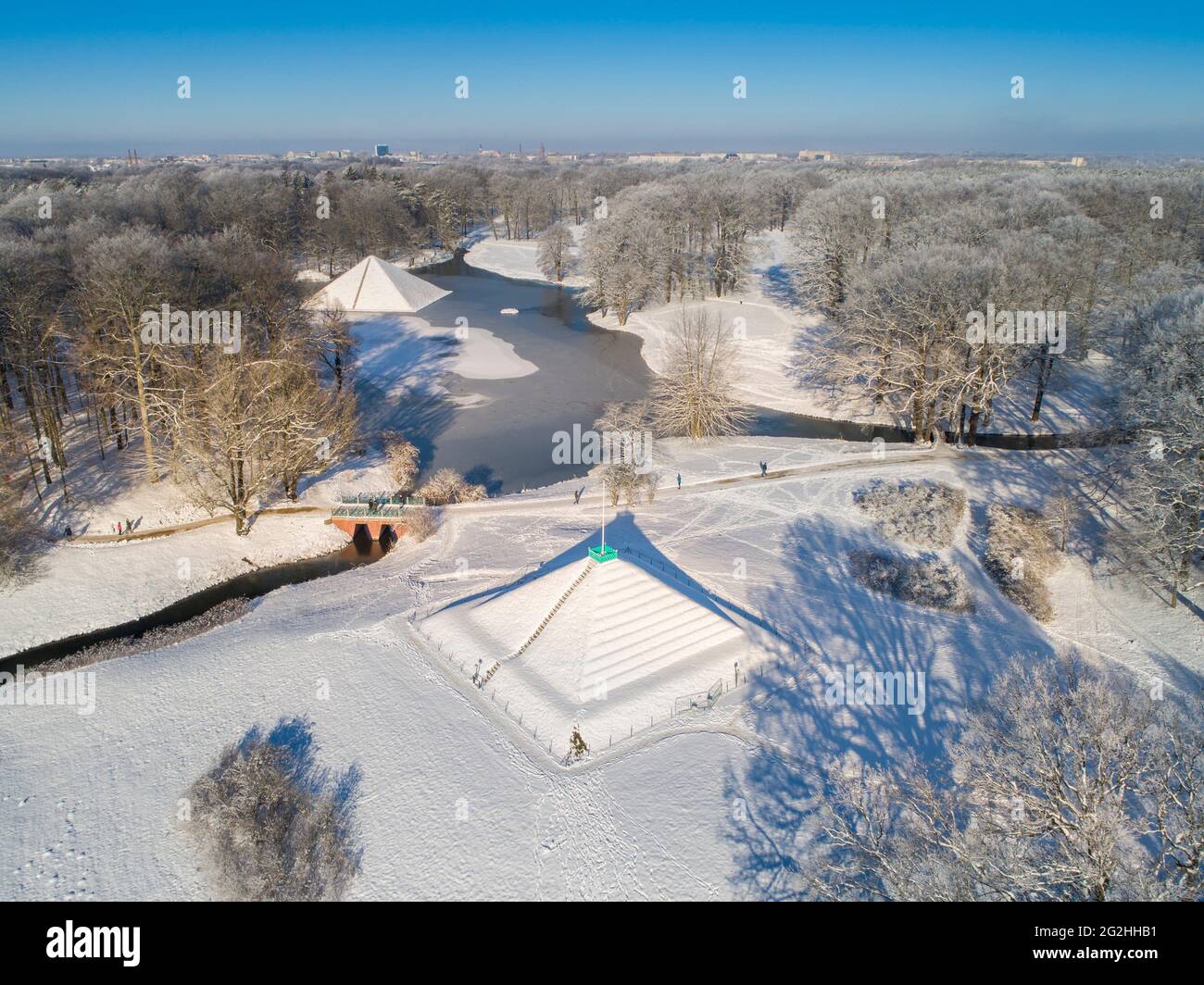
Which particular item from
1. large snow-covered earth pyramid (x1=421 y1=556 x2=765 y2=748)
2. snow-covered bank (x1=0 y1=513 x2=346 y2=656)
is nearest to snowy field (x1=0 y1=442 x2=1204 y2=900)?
large snow-covered earth pyramid (x1=421 y1=556 x2=765 y2=748)

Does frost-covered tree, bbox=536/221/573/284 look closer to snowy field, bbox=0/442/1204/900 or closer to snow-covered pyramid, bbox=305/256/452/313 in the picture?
snow-covered pyramid, bbox=305/256/452/313

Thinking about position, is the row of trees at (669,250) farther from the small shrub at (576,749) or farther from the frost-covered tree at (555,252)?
the small shrub at (576,749)

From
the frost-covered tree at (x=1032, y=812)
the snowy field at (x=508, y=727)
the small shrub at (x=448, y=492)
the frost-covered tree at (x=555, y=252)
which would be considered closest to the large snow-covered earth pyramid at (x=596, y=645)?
the snowy field at (x=508, y=727)

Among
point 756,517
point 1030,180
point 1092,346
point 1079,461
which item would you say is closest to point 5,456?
point 756,517

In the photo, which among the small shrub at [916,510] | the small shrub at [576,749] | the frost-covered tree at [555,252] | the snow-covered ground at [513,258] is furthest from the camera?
the snow-covered ground at [513,258]
